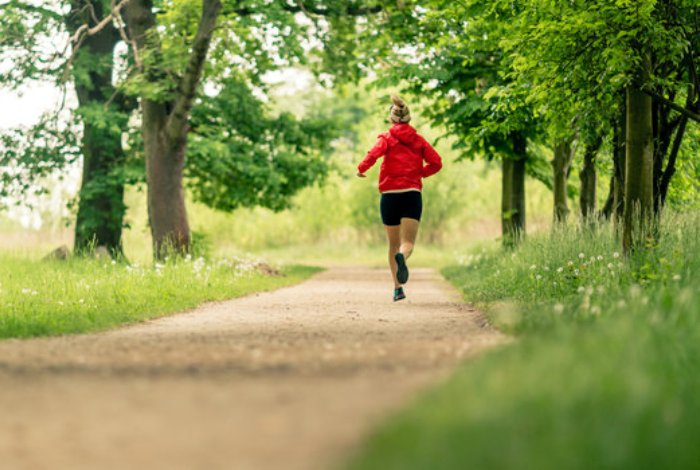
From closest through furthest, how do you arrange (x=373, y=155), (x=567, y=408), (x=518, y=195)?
(x=567, y=408), (x=373, y=155), (x=518, y=195)

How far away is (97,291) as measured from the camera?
1305 centimetres

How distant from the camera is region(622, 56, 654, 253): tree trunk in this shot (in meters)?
12.6

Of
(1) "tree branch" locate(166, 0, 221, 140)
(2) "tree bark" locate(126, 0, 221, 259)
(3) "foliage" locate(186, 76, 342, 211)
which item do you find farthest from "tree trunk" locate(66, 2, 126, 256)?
(1) "tree branch" locate(166, 0, 221, 140)

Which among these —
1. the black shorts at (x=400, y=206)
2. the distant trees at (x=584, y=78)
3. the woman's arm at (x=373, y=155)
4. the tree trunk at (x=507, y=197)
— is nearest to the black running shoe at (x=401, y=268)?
the black shorts at (x=400, y=206)

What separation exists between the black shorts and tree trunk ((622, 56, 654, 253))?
9.05 ft

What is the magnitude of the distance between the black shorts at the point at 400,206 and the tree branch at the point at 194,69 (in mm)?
7070

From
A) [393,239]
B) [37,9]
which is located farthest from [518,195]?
[37,9]

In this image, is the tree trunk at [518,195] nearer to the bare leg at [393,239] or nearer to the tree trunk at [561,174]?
the tree trunk at [561,174]

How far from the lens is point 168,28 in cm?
2205

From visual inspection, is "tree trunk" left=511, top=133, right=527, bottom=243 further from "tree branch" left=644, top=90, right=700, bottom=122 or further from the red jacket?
"tree branch" left=644, top=90, right=700, bottom=122

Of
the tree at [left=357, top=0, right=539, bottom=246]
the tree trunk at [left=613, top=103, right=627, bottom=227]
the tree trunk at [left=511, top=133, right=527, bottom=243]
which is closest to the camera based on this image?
the tree trunk at [left=613, top=103, right=627, bottom=227]

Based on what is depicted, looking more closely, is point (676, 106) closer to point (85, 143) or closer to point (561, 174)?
point (561, 174)

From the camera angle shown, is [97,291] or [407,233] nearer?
[97,291]

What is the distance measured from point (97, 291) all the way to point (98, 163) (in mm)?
13159
